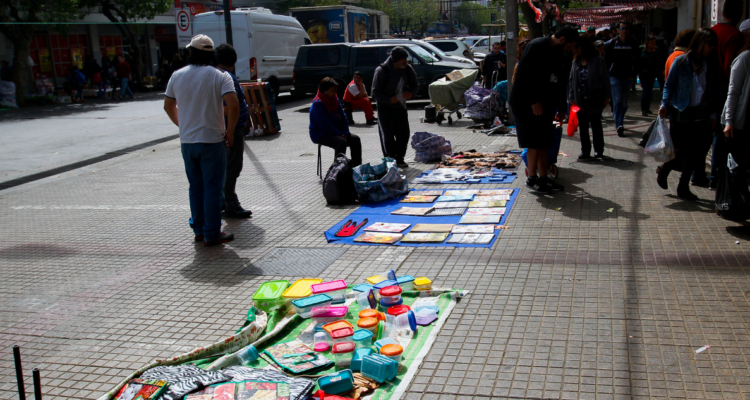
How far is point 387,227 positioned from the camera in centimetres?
625

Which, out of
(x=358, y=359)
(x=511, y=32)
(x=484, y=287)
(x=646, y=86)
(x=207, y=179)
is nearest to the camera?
(x=358, y=359)

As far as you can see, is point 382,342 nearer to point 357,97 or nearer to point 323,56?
point 357,97

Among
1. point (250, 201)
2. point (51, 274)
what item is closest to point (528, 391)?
point (51, 274)

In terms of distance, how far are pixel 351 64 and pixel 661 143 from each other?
13.9 metres

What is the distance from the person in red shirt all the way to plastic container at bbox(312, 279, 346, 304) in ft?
14.5

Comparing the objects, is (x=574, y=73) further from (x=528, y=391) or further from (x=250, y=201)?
(x=528, y=391)

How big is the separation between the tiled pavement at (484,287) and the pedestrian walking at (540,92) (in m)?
0.58

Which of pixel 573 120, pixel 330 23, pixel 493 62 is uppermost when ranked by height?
pixel 330 23

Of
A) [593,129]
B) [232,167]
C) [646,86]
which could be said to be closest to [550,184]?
[593,129]

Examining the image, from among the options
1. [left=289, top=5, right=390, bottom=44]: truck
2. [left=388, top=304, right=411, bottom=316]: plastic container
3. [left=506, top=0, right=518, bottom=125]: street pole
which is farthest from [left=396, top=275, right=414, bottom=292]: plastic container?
[left=289, top=5, right=390, bottom=44]: truck

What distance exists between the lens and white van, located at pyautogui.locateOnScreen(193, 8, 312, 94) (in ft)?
66.0

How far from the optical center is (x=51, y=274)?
548 cm

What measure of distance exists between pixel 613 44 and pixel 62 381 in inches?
436

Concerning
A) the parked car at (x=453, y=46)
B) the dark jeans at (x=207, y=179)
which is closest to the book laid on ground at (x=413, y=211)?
the dark jeans at (x=207, y=179)
